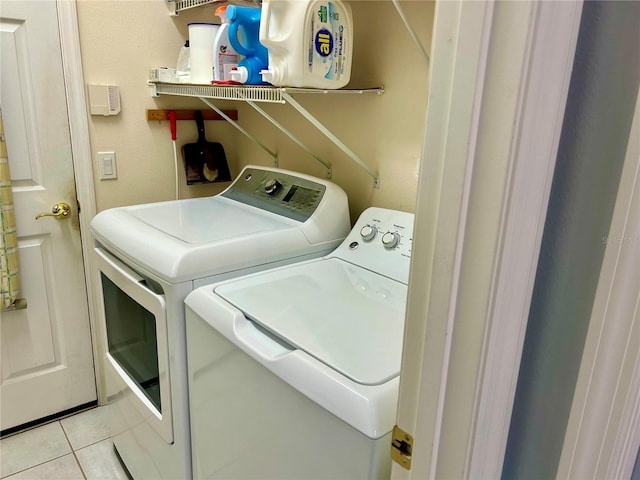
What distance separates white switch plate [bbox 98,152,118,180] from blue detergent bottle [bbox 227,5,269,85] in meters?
0.82

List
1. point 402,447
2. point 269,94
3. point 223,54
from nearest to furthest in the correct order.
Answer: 1. point 402,447
2. point 269,94
3. point 223,54

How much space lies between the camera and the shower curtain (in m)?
1.71

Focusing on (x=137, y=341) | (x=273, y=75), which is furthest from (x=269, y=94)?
(x=137, y=341)

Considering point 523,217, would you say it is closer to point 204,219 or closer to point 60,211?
point 204,219

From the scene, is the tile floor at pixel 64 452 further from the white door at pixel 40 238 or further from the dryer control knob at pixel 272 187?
the dryer control knob at pixel 272 187

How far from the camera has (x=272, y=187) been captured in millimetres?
1798

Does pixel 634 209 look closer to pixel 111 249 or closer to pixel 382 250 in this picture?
pixel 382 250

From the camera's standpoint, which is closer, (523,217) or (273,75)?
(523,217)

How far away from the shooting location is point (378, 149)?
64.1 inches

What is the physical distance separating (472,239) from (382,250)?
938 mm

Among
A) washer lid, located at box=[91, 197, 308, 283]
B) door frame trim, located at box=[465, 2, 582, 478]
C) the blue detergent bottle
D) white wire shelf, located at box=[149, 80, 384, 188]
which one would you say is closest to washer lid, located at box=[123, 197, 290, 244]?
washer lid, located at box=[91, 197, 308, 283]

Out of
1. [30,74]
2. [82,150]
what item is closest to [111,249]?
[82,150]

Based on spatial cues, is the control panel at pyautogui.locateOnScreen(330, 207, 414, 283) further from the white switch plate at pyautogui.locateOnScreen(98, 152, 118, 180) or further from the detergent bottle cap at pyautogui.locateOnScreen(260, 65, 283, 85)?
the white switch plate at pyautogui.locateOnScreen(98, 152, 118, 180)

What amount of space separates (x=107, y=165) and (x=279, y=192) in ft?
2.61
